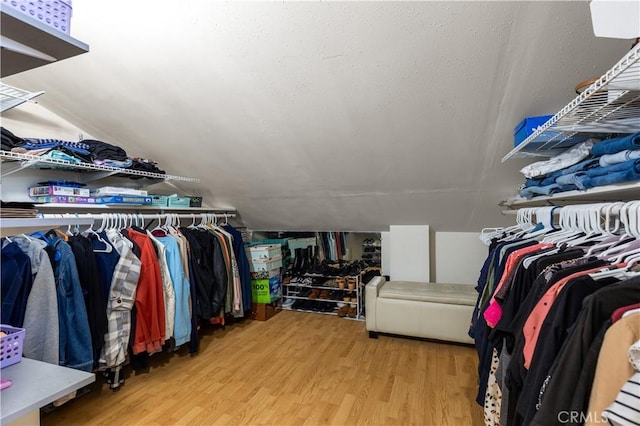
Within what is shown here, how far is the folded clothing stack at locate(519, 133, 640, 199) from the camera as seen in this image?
98cm

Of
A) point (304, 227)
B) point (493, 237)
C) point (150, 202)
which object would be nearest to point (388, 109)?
point (493, 237)

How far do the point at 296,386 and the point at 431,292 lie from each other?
1.49 meters

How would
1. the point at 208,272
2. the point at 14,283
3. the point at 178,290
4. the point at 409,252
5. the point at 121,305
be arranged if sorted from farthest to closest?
the point at 409,252 → the point at 208,272 → the point at 178,290 → the point at 121,305 → the point at 14,283

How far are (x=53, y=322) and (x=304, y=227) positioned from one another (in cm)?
256

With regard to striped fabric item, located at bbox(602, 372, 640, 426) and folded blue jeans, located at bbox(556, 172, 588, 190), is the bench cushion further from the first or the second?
striped fabric item, located at bbox(602, 372, 640, 426)

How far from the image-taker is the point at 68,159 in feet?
6.69

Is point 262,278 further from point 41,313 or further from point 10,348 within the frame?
point 10,348

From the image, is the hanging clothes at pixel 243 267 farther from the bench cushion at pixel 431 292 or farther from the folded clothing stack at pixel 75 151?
the bench cushion at pixel 431 292

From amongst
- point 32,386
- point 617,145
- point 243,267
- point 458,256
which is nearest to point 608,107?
point 617,145

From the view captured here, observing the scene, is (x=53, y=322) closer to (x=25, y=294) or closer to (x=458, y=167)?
(x=25, y=294)

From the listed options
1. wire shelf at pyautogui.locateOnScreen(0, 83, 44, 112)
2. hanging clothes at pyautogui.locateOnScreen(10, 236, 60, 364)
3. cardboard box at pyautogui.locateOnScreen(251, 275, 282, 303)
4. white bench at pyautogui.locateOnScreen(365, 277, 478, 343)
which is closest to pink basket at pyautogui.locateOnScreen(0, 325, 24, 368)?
wire shelf at pyautogui.locateOnScreen(0, 83, 44, 112)

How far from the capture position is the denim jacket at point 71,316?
175cm

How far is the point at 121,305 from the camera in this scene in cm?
203

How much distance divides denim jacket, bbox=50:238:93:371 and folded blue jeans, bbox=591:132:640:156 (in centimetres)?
258
